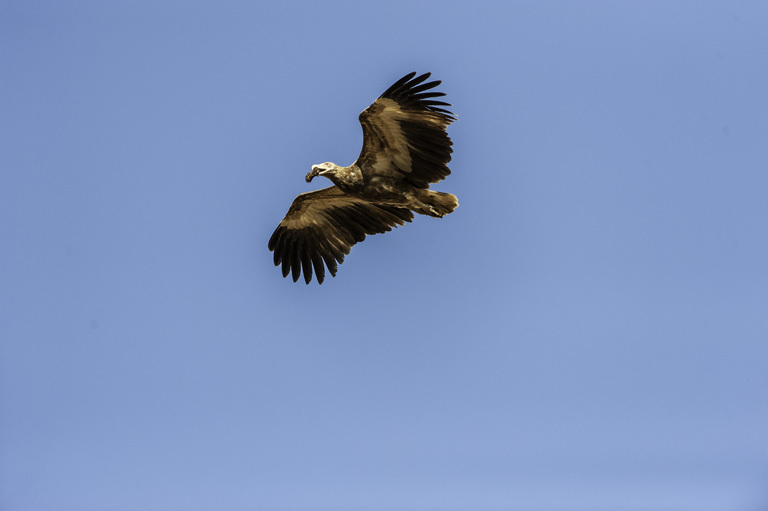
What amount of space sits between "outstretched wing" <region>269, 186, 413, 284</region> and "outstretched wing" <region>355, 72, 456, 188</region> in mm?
1600

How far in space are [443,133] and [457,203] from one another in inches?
54.2

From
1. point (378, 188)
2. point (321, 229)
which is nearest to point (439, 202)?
point (378, 188)

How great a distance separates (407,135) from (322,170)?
175 cm

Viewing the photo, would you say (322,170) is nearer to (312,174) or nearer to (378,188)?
(312,174)

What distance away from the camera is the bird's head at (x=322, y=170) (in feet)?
61.0

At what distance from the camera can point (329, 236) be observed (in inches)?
811

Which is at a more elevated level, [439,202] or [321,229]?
[321,229]

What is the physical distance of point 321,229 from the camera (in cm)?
2067

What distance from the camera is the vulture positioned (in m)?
17.9

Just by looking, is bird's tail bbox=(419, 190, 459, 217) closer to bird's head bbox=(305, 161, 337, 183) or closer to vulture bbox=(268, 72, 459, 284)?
vulture bbox=(268, 72, 459, 284)

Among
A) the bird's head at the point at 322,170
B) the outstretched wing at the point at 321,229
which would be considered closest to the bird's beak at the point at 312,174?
the bird's head at the point at 322,170

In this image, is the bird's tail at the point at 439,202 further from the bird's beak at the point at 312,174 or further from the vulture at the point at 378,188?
the bird's beak at the point at 312,174

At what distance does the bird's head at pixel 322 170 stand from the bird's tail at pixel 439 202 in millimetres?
1801

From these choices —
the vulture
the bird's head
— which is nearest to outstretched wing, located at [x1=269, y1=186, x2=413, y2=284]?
the vulture
